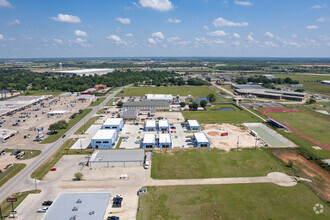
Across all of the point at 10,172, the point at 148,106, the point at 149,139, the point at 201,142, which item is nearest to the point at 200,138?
the point at 201,142

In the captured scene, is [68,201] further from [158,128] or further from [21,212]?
[158,128]

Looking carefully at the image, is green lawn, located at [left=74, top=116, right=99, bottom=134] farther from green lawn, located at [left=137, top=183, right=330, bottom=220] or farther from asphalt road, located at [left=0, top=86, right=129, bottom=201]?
green lawn, located at [left=137, top=183, right=330, bottom=220]

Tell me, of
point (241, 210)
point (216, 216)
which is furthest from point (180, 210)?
point (241, 210)

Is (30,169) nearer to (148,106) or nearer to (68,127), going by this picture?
(68,127)

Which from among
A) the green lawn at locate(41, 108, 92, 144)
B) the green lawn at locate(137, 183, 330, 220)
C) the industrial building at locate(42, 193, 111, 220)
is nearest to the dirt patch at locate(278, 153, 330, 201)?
the green lawn at locate(137, 183, 330, 220)

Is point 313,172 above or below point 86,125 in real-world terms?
below

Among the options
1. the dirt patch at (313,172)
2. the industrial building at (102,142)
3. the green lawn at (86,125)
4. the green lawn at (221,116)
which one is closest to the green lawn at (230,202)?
the dirt patch at (313,172)
